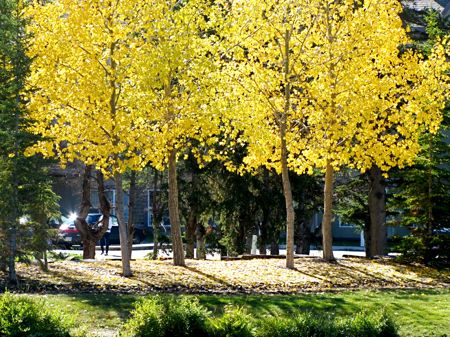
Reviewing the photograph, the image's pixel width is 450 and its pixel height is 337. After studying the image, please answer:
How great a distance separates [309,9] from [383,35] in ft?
5.31

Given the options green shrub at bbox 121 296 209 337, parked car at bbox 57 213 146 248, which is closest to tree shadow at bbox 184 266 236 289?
green shrub at bbox 121 296 209 337

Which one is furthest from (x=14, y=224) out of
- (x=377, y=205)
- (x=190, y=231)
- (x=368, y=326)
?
(x=377, y=205)

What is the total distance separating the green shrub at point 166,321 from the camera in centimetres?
1016

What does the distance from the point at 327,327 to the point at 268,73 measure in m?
7.95

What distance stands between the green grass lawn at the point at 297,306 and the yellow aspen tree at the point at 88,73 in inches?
122

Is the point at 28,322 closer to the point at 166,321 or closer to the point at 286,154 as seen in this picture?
the point at 166,321

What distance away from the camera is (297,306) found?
13.2 metres

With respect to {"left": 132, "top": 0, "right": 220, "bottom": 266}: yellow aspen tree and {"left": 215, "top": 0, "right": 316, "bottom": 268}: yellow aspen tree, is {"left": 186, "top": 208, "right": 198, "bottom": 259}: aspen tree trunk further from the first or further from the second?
{"left": 132, "top": 0, "right": 220, "bottom": 266}: yellow aspen tree

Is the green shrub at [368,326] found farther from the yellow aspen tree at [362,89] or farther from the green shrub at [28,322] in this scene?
the yellow aspen tree at [362,89]

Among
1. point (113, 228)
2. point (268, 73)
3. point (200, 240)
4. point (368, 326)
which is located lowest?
point (368, 326)

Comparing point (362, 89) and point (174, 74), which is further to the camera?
point (362, 89)

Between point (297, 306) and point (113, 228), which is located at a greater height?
point (113, 228)

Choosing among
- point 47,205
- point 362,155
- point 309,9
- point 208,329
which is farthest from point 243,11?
point 208,329

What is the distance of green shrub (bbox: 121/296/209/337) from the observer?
400 inches
